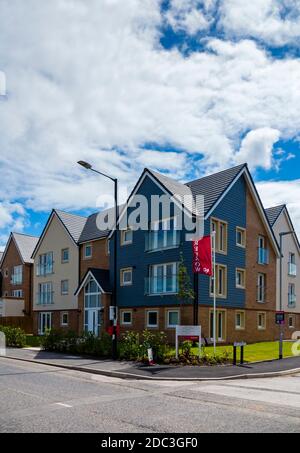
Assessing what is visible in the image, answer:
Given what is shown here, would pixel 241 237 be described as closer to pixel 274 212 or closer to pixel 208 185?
pixel 208 185

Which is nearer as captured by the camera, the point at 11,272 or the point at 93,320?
the point at 93,320

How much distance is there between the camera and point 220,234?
30.9 metres

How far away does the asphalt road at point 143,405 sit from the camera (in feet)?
26.7

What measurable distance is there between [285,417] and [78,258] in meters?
31.9

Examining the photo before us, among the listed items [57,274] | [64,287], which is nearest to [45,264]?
[57,274]

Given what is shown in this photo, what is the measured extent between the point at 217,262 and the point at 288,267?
485 inches

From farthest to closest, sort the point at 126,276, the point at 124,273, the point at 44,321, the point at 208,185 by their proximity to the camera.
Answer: the point at 44,321 → the point at 124,273 → the point at 126,276 → the point at 208,185

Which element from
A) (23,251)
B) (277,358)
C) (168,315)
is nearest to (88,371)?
(277,358)

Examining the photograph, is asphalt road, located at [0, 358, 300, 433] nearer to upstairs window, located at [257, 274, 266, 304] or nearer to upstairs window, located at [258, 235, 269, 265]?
upstairs window, located at [257, 274, 266, 304]

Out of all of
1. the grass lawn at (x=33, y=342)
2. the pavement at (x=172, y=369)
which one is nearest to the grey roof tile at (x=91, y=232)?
the grass lawn at (x=33, y=342)

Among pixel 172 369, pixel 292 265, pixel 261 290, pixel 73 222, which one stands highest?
pixel 73 222

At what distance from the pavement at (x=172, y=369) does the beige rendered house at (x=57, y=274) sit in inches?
766

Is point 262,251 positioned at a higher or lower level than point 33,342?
higher

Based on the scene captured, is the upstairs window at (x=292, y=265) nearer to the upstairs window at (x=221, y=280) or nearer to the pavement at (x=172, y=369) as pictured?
the upstairs window at (x=221, y=280)
